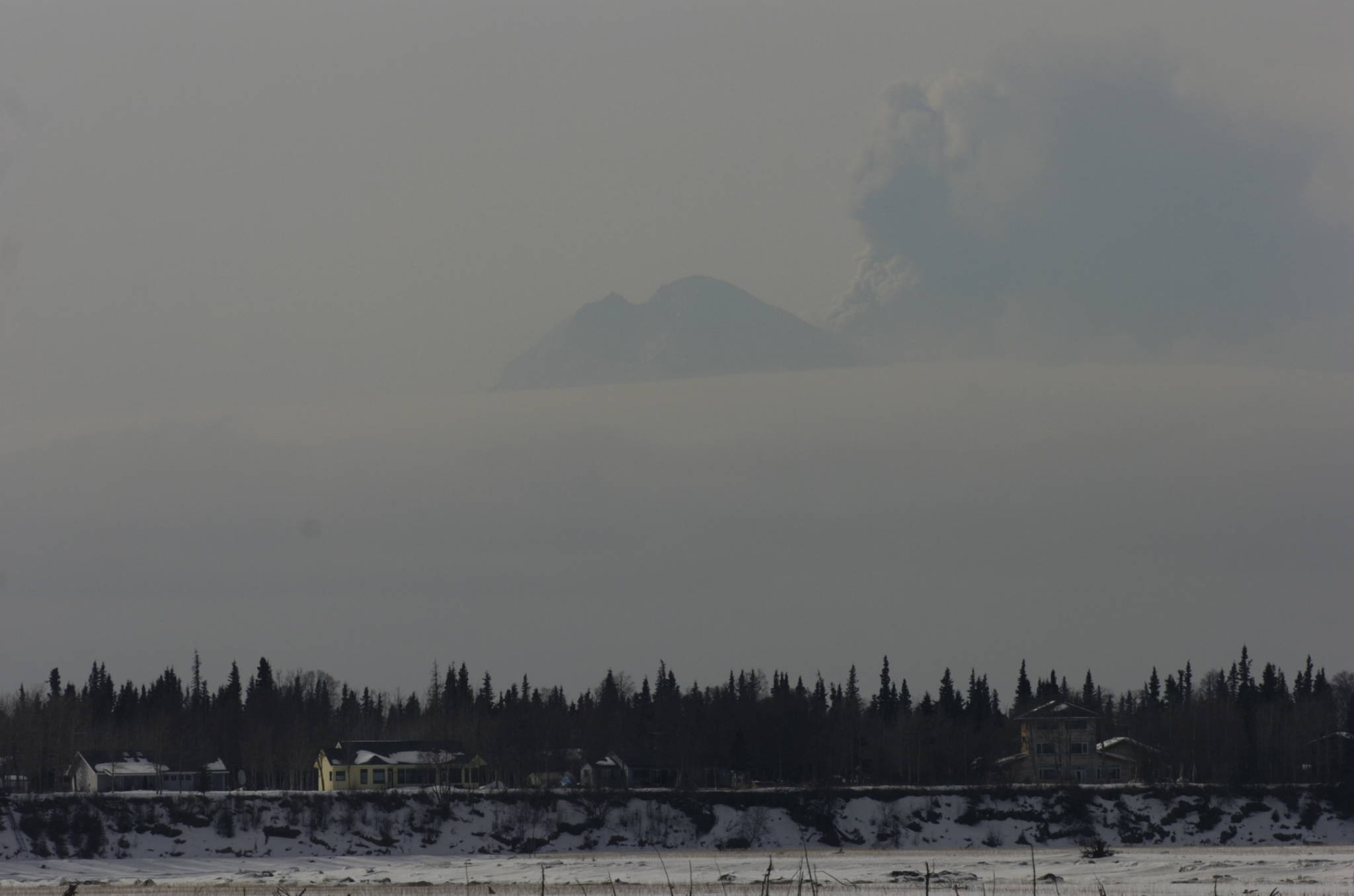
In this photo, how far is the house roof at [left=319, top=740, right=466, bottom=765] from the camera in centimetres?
16588

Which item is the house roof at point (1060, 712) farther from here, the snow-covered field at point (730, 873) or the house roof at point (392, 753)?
the house roof at point (392, 753)

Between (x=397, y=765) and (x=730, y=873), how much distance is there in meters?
69.4

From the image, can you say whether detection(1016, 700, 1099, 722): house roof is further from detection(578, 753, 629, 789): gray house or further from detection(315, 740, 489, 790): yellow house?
detection(315, 740, 489, 790): yellow house

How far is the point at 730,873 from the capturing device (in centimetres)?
10238

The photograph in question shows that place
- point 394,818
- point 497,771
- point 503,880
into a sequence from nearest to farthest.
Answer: point 503,880
point 394,818
point 497,771

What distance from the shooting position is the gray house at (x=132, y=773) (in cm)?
16625

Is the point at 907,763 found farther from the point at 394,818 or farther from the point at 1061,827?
the point at 394,818

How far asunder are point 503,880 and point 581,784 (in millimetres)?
51497

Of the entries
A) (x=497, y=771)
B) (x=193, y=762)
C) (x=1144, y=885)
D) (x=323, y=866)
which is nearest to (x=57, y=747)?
(x=193, y=762)

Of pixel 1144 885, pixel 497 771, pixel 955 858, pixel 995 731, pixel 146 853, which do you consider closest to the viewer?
pixel 1144 885

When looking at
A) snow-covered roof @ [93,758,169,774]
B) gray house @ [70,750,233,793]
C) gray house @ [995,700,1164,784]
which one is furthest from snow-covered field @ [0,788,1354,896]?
snow-covered roof @ [93,758,169,774]

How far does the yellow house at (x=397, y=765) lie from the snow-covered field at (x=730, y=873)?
41687 millimetres

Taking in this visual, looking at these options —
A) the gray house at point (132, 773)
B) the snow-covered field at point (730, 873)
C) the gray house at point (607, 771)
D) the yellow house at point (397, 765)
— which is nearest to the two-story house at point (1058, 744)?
the gray house at point (607, 771)

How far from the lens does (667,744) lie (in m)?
171
